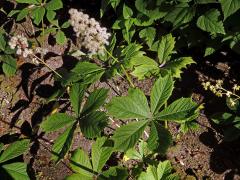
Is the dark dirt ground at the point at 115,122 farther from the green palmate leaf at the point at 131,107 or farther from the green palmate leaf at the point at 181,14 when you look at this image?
the green palmate leaf at the point at 131,107

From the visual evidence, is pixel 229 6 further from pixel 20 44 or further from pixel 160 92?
pixel 20 44

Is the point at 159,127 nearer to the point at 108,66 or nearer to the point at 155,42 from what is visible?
the point at 108,66

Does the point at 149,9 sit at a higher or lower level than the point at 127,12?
higher

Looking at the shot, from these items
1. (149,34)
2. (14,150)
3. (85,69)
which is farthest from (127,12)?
(14,150)

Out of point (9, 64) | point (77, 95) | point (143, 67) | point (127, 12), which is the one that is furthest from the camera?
point (9, 64)

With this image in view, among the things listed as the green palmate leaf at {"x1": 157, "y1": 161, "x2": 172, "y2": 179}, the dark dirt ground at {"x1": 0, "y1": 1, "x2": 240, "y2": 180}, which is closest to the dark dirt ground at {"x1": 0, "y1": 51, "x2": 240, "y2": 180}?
the dark dirt ground at {"x1": 0, "y1": 1, "x2": 240, "y2": 180}

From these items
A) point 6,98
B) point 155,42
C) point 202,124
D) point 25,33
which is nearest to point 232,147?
point 202,124

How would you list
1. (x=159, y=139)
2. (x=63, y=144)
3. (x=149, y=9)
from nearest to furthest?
(x=159, y=139) → (x=63, y=144) → (x=149, y=9)
